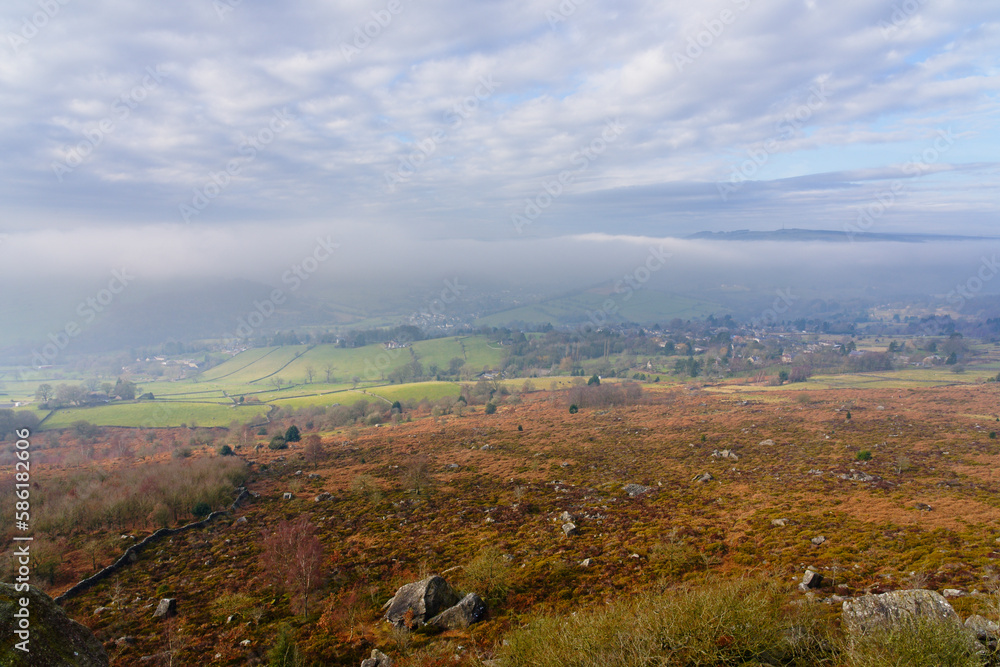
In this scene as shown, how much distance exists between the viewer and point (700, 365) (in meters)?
123

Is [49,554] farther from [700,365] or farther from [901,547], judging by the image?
[700,365]

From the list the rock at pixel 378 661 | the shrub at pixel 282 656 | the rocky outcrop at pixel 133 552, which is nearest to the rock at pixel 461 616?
the rock at pixel 378 661

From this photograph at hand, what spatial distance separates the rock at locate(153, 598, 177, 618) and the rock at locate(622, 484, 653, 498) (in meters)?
22.6

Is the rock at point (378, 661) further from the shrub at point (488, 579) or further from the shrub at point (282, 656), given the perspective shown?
the shrub at point (488, 579)

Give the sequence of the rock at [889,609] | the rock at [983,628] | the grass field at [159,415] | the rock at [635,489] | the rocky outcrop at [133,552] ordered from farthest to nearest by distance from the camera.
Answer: the grass field at [159,415] → the rock at [635,489] → the rocky outcrop at [133,552] → the rock at [889,609] → the rock at [983,628]

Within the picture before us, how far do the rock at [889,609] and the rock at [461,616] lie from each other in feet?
30.9

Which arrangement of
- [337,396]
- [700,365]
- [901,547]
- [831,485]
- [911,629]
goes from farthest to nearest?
[700,365], [337,396], [831,485], [901,547], [911,629]

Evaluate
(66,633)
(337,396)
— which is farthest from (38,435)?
(66,633)

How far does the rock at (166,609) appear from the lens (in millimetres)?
15398

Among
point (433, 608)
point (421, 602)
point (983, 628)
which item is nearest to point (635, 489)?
point (433, 608)

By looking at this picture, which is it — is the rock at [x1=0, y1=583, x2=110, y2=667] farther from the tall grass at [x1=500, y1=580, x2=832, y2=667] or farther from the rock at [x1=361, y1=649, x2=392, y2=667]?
the tall grass at [x1=500, y1=580, x2=832, y2=667]

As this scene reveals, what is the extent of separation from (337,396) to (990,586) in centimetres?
10734

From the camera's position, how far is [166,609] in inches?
611

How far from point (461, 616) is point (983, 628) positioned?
1162 centimetres
